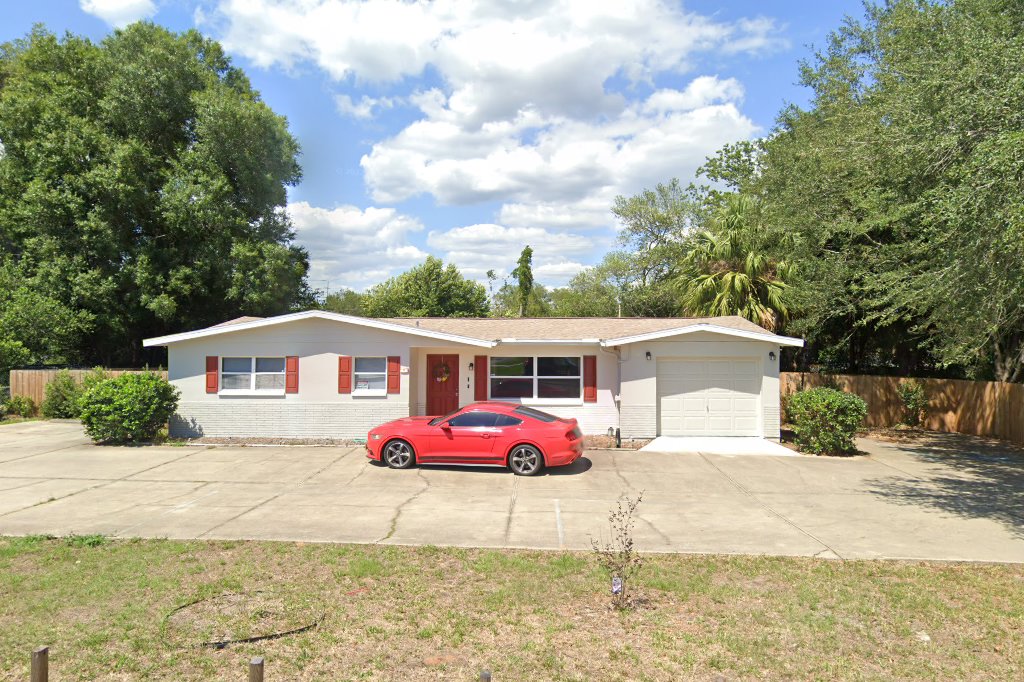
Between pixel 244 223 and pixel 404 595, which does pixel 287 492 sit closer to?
pixel 404 595

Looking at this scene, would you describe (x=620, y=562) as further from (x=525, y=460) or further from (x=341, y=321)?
(x=341, y=321)

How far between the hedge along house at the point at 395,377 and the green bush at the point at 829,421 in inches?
43.9

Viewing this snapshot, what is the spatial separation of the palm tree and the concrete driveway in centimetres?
857

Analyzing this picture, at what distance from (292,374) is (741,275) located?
16.1 m

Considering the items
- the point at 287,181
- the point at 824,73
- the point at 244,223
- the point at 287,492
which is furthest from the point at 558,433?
the point at 287,181

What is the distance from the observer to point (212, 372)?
16828mm

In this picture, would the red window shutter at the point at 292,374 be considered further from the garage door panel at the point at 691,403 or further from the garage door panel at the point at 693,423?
the garage door panel at the point at 693,423

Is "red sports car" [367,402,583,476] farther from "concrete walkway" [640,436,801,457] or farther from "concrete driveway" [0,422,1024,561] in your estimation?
"concrete walkway" [640,436,801,457]

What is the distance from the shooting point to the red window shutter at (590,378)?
684 inches

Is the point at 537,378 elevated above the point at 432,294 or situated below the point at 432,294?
below

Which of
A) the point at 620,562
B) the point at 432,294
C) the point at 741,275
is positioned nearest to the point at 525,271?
the point at 432,294

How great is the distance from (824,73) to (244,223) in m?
23.3

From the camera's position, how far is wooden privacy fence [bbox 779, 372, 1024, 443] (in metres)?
17.5

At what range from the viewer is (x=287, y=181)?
30.1 m
